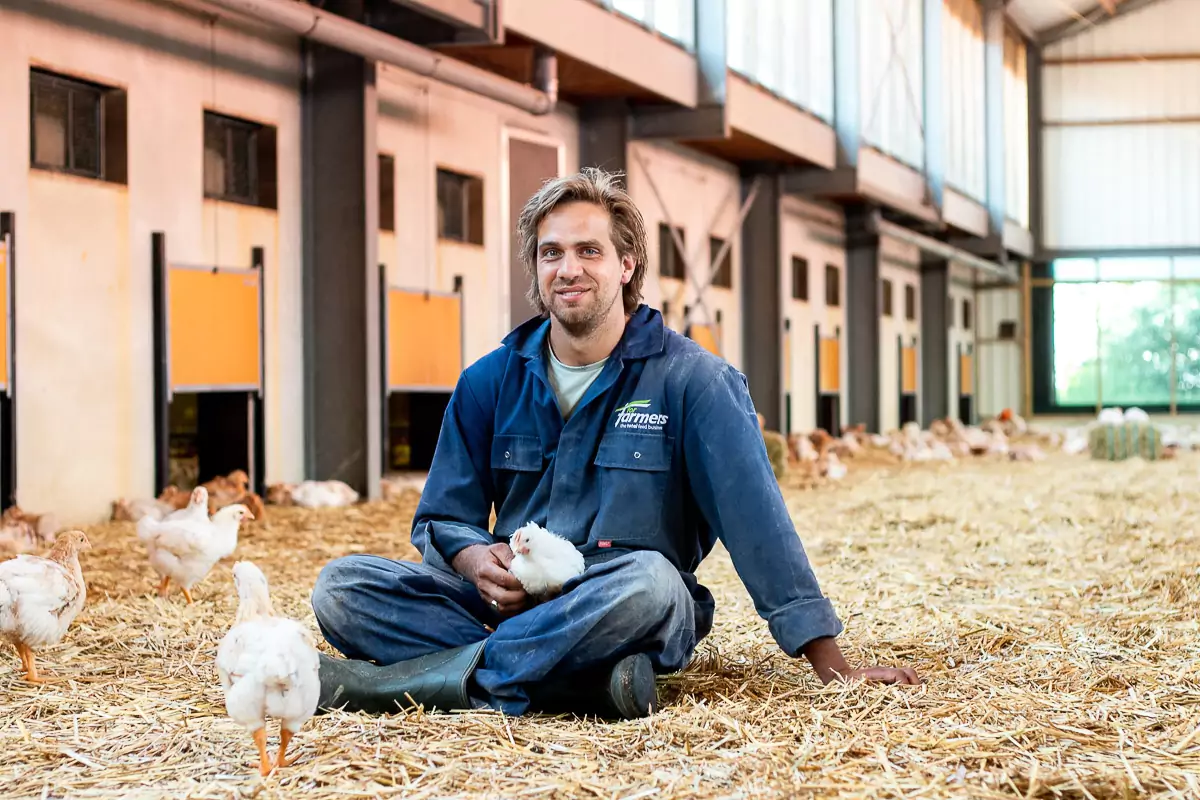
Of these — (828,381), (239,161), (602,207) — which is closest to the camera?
(602,207)

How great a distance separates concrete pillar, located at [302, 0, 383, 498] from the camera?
9031 mm

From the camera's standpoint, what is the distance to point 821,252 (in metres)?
19.4

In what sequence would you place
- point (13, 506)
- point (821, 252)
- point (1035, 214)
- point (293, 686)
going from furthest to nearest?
point (1035, 214)
point (821, 252)
point (13, 506)
point (293, 686)

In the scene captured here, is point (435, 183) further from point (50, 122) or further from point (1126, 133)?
point (1126, 133)

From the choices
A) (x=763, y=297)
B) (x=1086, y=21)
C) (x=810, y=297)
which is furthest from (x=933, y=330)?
(x=763, y=297)

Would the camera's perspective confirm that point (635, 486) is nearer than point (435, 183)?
Yes

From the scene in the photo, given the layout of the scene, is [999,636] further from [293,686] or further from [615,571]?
[293,686]

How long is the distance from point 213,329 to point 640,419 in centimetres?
569

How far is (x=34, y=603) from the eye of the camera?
362 cm

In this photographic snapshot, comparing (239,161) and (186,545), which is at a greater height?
(239,161)

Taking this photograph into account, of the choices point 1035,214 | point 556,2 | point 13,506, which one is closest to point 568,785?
point 13,506

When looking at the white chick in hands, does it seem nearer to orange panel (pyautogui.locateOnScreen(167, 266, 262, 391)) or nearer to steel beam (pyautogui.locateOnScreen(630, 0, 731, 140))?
orange panel (pyautogui.locateOnScreen(167, 266, 262, 391))

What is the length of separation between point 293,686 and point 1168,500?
26.1ft

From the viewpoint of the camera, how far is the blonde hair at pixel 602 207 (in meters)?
3.44
